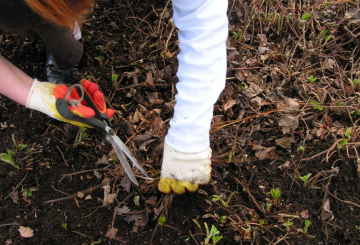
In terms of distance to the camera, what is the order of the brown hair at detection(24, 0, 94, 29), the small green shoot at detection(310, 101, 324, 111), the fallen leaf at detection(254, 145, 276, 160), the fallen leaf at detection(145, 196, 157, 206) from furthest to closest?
the small green shoot at detection(310, 101, 324, 111), the fallen leaf at detection(254, 145, 276, 160), the fallen leaf at detection(145, 196, 157, 206), the brown hair at detection(24, 0, 94, 29)

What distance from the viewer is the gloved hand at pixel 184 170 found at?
5.12 ft

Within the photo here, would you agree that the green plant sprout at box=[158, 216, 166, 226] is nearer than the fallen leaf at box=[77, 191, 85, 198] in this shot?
Yes

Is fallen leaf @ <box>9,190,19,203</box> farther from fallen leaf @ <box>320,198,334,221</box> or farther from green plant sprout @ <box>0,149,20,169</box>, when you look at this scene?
fallen leaf @ <box>320,198,334,221</box>

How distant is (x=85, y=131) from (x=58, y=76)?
60 centimetres

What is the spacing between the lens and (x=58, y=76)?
2344mm

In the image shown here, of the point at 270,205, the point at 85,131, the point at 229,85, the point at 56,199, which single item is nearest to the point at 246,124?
the point at 229,85

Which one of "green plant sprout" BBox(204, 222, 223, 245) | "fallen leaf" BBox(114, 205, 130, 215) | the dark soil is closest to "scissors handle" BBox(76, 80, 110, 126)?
the dark soil

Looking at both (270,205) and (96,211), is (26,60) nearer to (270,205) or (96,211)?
(96,211)

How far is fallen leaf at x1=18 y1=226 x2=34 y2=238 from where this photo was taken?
66.9 inches

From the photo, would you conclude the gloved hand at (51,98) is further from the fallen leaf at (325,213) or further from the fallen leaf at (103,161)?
the fallen leaf at (325,213)

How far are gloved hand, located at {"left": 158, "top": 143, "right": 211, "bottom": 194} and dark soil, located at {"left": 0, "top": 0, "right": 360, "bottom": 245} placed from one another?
0.15 m

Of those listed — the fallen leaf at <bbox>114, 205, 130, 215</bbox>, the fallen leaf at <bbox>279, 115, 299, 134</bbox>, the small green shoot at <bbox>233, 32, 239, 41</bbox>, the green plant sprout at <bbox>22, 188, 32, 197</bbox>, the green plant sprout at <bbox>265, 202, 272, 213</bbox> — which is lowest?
the green plant sprout at <bbox>265, 202, 272, 213</bbox>

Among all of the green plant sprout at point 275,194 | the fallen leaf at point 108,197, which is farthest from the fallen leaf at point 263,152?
the fallen leaf at point 108,197

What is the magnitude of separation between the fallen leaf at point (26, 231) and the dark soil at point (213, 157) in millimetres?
21
